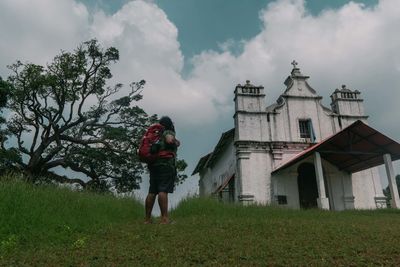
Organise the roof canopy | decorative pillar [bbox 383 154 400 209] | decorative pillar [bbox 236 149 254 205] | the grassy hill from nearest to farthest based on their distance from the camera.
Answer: the grassy hill → the roof canopy → decorative pillar [bbox 383 154 400 209] → decorative pillar [bbox 236 149 254 205]

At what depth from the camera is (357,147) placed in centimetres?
1719

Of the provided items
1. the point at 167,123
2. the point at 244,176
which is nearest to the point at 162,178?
the point at 167,123

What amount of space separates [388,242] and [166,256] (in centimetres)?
335

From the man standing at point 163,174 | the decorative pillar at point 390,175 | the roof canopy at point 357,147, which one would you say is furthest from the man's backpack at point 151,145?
the decorative pillar at point 390,175

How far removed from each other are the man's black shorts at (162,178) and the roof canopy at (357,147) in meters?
9.62

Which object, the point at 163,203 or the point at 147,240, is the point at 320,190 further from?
the point at 147,240

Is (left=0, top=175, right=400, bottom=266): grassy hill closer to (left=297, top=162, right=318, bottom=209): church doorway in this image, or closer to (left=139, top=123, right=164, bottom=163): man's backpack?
(left=139, top=123, right=164, bottom=163): man's backpack

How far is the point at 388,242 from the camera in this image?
18.8 ft

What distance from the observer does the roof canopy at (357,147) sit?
1552 cm

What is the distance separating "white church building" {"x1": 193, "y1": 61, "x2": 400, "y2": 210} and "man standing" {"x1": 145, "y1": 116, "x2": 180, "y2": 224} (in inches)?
406

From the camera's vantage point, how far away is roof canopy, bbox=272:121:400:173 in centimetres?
1552

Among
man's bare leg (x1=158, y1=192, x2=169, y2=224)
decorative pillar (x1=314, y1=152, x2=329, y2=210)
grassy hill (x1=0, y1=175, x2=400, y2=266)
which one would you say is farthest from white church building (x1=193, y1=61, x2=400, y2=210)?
man's bare leg (x1=158, y1=192, x2=169, y2=224)

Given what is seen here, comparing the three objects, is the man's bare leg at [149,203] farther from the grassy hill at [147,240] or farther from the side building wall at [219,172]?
the side building wall at [219,172]

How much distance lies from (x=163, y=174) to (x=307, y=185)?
13.1 m
